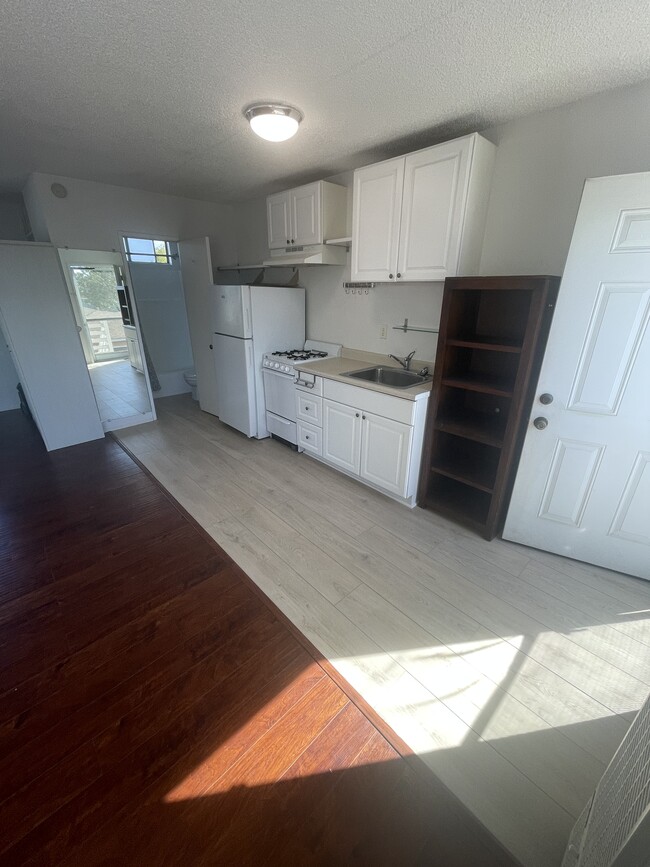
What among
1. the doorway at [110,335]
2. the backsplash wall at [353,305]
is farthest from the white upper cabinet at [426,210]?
the doorway at [110,335]

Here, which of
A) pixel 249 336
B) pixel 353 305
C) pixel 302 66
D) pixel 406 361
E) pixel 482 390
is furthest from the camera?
pixel 249 336

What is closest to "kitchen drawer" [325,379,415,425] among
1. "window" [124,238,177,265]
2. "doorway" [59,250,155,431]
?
"doorway" [59,250,155,431]

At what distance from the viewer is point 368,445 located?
266 centimetres

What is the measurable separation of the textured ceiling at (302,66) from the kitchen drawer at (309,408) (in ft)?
5.98

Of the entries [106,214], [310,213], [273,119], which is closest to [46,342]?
[106,214]

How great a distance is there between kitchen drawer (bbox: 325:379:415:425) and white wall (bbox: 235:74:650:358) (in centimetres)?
65

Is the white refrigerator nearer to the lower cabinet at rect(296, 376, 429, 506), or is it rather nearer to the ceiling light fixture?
the lower cabinet at rect(296, 376, 429, 506)

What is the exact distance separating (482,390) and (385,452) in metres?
Answer: 0.80

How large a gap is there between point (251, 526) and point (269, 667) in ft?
3.27

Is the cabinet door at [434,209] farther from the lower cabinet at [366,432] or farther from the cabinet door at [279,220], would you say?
the cabinet door at [279,220]

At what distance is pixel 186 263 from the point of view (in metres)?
3.90

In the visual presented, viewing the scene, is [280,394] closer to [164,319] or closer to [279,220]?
[279,220]

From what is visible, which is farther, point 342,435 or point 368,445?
point 342,435

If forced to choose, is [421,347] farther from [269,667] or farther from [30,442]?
[30,442]
